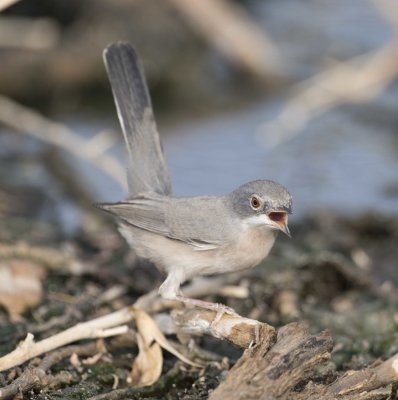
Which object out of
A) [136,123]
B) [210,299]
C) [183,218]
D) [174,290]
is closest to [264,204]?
[183,218]

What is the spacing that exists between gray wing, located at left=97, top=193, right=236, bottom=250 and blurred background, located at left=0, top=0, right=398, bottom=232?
2168mm

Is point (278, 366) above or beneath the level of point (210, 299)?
beneath

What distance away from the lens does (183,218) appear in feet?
17.4

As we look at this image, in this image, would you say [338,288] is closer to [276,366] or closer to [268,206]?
[268,206]

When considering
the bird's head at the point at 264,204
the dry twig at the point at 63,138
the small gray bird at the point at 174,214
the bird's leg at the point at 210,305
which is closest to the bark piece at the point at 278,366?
the bird's leg at the point at 210,305

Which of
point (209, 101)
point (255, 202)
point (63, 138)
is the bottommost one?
point (255, 202)

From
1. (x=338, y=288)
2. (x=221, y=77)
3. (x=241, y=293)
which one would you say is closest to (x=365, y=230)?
(x=338, y=288)

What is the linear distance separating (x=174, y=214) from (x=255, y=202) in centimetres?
62

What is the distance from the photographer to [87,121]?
1038 cm

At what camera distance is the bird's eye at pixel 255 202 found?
492cm

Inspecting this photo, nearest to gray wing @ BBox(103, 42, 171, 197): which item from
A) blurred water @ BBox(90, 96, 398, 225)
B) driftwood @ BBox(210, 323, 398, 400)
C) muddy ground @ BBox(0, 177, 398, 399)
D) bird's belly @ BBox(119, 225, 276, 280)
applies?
bird's belly @ BBox(119, 225, 276, 280)

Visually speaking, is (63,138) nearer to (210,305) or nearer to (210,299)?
(210,299)

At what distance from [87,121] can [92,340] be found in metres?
5.74

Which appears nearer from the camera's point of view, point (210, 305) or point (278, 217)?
point (210, 305)
